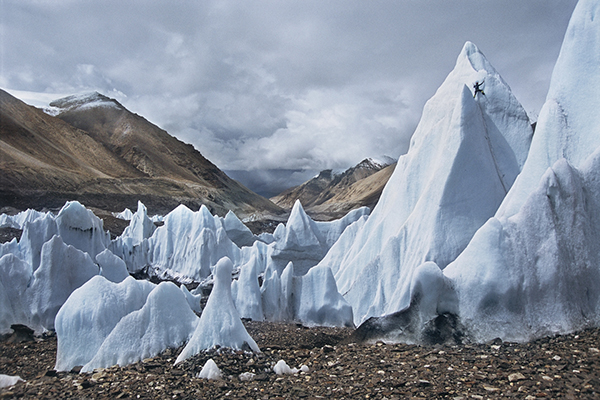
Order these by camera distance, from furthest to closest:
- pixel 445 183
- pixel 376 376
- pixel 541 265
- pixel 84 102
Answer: pixel 84 102, pixel 445 183, pixel 541 265, pixel 376 376

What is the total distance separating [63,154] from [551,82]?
375ft

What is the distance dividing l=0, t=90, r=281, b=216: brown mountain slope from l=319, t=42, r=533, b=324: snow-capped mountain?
257 feet

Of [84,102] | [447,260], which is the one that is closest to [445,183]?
[447,260]

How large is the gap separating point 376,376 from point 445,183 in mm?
8480

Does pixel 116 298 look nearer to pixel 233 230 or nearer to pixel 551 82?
pixel 551 82

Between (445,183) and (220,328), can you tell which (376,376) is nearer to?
A: (220,328)

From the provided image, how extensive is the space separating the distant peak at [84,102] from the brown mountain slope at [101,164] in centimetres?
40

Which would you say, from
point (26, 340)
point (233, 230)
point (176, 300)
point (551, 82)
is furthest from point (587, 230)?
point (233, 230)

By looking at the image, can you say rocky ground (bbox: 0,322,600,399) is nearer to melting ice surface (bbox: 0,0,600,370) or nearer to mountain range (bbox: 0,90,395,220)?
melting ice surface (bbox: 0,0,600,370)

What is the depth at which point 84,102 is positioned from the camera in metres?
159

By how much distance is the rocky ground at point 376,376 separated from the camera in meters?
5.54

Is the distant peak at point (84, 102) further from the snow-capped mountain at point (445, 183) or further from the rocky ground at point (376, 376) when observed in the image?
the rocky ground at point (376, 376)

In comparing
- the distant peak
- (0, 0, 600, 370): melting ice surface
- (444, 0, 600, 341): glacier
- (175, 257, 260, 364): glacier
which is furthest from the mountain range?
(444, 0, 600, 341): glacier

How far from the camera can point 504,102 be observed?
15.5m
